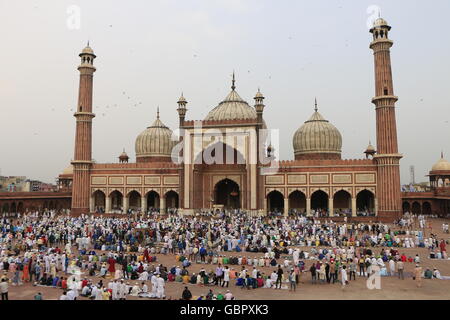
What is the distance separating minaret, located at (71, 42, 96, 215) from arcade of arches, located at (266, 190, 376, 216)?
56.4 ft

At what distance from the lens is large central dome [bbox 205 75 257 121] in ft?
125

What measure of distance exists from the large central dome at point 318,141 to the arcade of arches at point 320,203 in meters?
5.59

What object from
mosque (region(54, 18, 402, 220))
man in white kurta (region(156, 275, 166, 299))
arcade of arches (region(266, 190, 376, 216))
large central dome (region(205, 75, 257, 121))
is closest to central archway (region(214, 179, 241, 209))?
mosque (region(54, 18, 402, 220))

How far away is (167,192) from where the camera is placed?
3628 cm

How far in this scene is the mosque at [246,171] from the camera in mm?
31125

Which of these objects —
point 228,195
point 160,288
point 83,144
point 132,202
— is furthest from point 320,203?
point 160,288

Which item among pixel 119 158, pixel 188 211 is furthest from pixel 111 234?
pixel 119 158

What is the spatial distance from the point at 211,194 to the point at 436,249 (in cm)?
2071

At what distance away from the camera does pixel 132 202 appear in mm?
39625

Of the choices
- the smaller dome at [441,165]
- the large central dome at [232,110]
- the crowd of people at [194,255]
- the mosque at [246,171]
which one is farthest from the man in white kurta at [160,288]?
the smaller dome at [441,165]

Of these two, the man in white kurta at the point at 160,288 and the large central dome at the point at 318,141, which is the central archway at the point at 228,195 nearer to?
the large central dome at the point at 318,141
